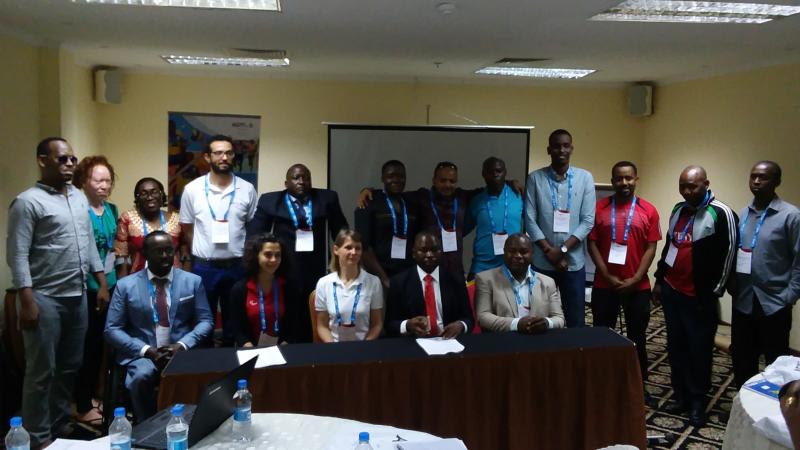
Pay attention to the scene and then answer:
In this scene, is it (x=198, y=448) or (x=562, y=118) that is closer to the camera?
(x=198, y=448)

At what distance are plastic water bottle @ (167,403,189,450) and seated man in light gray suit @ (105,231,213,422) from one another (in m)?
1.11

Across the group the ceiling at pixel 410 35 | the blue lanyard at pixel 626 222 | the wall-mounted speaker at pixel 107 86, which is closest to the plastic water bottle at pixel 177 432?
the ceiling at pixel 410 35

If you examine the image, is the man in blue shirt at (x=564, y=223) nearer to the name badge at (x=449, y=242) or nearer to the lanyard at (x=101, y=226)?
the name badge at (x=449, y=242)

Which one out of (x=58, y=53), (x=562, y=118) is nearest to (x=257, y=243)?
(x=58, y=53)

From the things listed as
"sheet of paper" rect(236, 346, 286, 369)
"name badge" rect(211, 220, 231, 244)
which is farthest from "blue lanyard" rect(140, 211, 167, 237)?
"sheet of paper" rect(236, 346, 286, 369)

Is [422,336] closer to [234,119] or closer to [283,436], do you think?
[283,436]

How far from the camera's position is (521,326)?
Result: 3092 millimetres

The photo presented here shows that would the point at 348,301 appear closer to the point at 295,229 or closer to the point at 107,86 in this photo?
the point at 295,229

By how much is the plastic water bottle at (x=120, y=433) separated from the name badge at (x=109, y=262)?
2175 mm

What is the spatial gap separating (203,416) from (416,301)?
1.60 meters

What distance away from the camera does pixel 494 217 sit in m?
3.92

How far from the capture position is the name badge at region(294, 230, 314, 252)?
362 centimetres

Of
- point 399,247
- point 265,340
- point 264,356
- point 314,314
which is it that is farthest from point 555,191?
point 264,356

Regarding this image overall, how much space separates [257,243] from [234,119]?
3.55 meters
